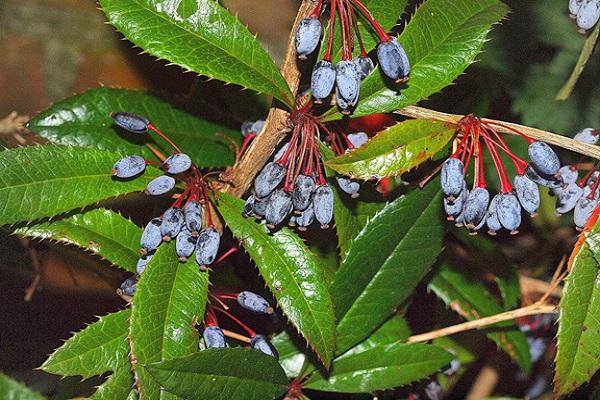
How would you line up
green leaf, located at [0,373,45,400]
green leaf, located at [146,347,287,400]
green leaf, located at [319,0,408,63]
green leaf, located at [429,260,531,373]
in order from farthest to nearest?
green leaf, located at [429,260,531,373] → green leaf, located at [319,0,408,63] → green leaf, located at [146,347,287,400] → green leaf, located at [0,373,45,400]

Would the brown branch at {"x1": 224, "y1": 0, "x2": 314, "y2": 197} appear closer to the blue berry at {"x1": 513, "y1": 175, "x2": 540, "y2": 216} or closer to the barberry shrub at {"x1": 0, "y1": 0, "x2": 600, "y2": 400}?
the barberry shrub at {"x1": 0, "y1": 0, "x2": 600, "y2": 400}

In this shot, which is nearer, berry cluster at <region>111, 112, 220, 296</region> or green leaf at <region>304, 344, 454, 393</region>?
berry cluster at <region>111, 112, 220, 296</region>

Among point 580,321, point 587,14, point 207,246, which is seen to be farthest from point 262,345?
point 587,14

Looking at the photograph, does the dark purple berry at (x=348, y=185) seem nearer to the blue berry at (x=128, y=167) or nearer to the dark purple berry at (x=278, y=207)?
the dark purple berry at (x=278, y=207)

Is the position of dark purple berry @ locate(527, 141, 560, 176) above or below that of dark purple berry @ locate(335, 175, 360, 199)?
above

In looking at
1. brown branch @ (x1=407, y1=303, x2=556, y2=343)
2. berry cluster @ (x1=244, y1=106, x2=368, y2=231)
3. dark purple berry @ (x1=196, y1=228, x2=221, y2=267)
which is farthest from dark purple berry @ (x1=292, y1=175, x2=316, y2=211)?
brown branch @ (x1=407, y1=303, x2=556, y2=343)

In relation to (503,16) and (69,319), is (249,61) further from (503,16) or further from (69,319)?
(69,319)

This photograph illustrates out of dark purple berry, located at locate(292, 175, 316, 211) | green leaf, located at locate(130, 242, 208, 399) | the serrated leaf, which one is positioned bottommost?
the serrated leaf
